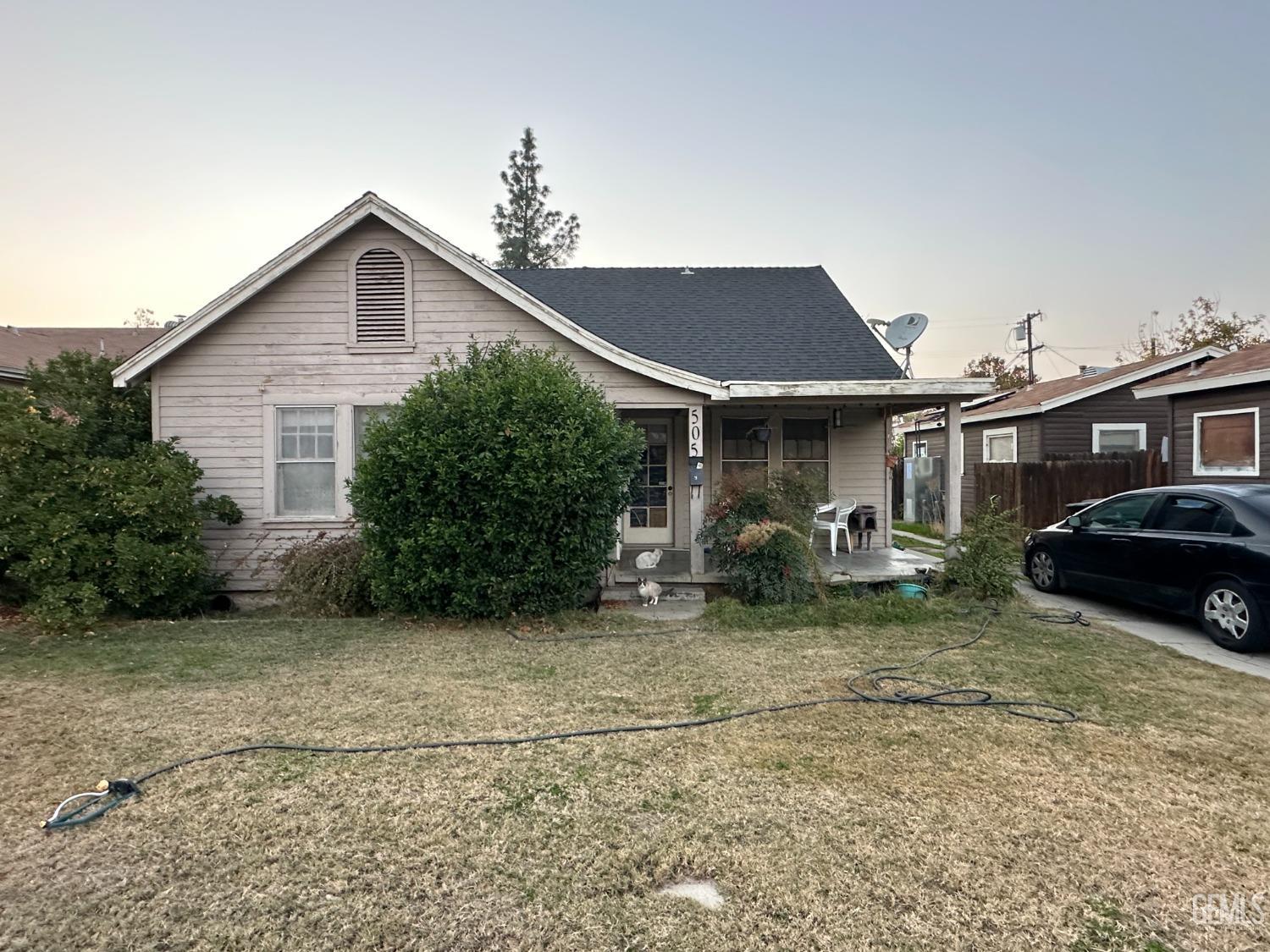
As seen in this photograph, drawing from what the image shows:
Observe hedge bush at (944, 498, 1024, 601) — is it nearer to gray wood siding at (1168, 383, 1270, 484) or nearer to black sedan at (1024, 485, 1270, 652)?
black sedan at (1024, 485, 1270, 652)

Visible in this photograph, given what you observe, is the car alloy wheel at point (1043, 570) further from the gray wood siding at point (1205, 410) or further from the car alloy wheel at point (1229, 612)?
the gray wood siding at point (1205, 410)

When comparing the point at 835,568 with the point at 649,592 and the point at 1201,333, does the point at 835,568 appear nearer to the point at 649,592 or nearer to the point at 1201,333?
the point at 649,592

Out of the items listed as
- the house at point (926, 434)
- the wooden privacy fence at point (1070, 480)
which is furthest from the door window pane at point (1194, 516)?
the house at point (926, 434)

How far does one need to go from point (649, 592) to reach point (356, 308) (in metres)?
5.37

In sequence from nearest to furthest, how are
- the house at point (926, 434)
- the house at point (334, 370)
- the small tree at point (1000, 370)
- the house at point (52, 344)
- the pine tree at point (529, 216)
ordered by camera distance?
1. the house at point (334, 370)
2. the house at point (52, 344)
3. the house at point (926, 434)
4. the pine tree at point (529, 216)
5. the small tree at point (1000, 370)

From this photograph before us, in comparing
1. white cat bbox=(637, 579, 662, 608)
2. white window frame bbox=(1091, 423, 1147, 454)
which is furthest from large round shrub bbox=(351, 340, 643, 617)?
white window frame bbox=(1091, 423, 1147, 454)

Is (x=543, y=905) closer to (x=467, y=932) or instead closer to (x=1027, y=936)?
(x=467, y=932)

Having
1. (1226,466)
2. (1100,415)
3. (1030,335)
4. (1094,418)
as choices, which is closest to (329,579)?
(1226,466)

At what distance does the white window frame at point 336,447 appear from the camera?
824 centimetres

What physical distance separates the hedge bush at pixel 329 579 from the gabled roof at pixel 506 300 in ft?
10.3

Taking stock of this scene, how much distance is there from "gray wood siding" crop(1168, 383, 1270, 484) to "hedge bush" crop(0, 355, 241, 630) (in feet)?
51.0

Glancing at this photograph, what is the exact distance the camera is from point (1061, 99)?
1259 centimetres

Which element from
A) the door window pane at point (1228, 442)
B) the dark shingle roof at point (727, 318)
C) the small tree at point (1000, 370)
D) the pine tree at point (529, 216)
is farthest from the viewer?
the small tree at point (1000, 370)

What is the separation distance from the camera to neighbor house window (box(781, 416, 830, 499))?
1029cm
